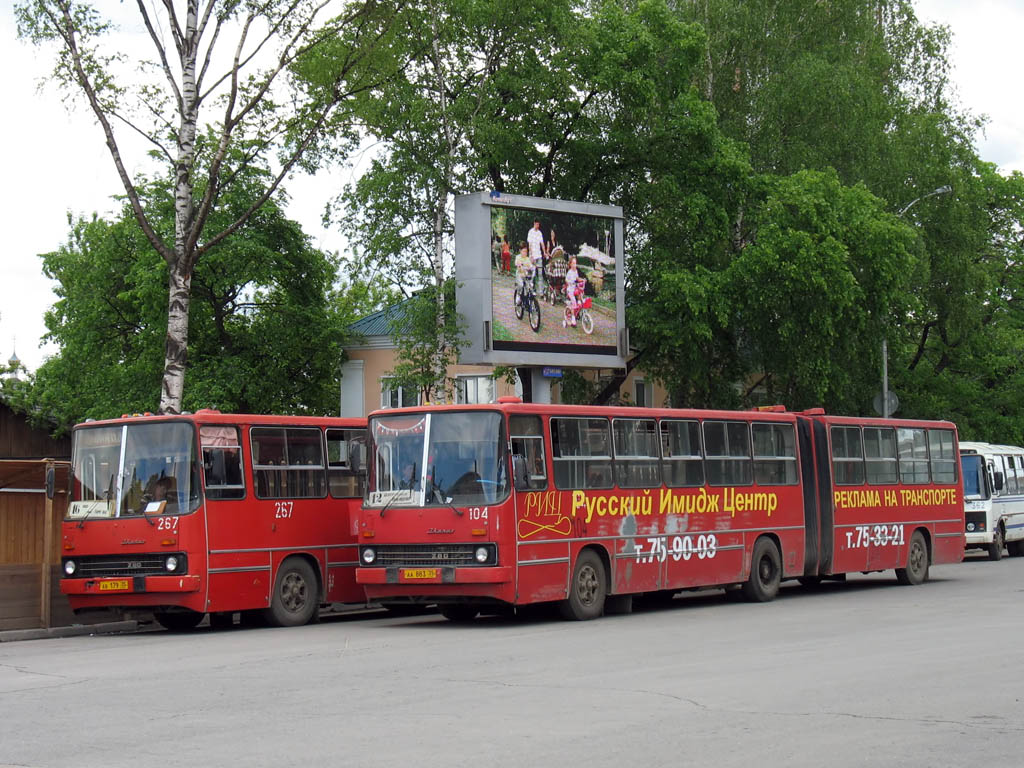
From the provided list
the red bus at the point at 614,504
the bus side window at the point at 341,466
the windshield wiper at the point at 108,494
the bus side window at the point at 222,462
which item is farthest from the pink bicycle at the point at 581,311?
the windshield wiper at the point at 108,494

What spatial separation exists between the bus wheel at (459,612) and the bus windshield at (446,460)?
2245mm

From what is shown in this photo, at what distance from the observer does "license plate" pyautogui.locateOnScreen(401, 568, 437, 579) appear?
1834 cm

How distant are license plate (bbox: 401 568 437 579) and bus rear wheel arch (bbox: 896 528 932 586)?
1244 cm

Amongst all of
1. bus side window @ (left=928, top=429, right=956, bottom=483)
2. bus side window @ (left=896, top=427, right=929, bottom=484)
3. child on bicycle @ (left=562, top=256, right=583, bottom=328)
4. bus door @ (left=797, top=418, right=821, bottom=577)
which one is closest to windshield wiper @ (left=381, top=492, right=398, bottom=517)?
bus door @ (left=797, top=418, right=821, bottom=577)

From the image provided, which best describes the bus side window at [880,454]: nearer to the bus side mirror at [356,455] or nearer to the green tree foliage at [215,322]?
the bus side mirror at [356,455]

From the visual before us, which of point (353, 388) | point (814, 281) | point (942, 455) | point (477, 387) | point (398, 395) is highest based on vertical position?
point (814, 281)

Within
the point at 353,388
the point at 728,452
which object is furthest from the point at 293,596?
the point at 353,388

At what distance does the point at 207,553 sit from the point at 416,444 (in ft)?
10.1

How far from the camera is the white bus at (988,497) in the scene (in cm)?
3700

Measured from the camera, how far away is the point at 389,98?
33.8 metres

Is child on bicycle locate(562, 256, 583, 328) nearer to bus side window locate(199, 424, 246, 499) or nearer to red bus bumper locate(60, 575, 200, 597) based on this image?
bus side window locate(199, 424, 246, 499)

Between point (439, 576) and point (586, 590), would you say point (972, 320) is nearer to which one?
point (586, 590)

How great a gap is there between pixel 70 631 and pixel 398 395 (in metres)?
26.5

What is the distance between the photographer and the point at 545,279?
31.3m
